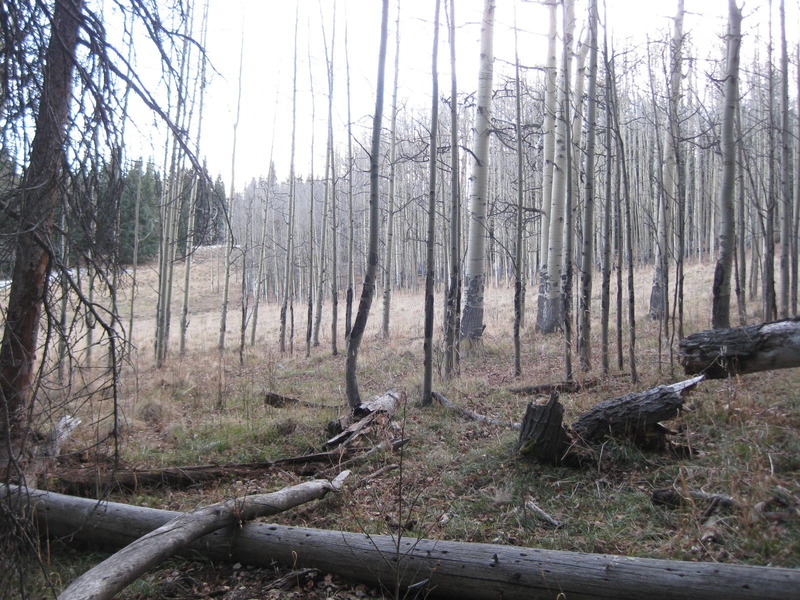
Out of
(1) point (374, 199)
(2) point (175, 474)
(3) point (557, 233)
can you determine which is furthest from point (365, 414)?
(3) point (557, 233)

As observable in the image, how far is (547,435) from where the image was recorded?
4500mm

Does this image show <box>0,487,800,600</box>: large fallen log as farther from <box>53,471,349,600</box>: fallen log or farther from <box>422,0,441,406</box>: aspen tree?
<box>422,0,441,406</box>: aspen tree

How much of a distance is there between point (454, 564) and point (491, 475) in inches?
66.0

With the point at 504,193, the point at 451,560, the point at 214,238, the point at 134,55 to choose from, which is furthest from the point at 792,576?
the point at 504,193

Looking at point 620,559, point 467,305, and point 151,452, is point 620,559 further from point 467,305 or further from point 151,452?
point 467,305

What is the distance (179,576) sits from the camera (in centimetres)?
347

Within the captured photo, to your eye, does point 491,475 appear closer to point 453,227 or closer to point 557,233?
point 453,227

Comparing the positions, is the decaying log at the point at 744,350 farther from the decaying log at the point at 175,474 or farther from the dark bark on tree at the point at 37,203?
the dark bark on tree at the point at 37,203

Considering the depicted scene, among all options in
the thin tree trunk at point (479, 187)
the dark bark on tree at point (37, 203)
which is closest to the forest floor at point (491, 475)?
the dark bark on tree at point (37, 203)

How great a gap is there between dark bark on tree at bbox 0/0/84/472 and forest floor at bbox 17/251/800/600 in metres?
0.78

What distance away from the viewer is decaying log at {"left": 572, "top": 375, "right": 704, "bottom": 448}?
441 centimetres

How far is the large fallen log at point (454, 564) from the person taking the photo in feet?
8.16

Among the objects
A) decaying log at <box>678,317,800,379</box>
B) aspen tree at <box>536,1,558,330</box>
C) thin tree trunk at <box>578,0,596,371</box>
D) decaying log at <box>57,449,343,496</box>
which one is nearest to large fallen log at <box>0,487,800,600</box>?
decaying log at <box>57,449,343,496</box>

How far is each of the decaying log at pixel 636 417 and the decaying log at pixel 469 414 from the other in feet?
3.47
